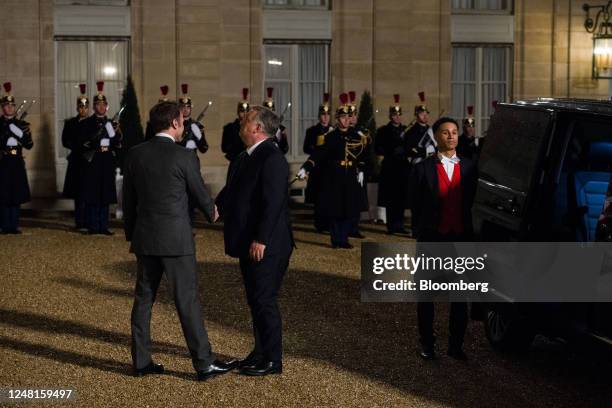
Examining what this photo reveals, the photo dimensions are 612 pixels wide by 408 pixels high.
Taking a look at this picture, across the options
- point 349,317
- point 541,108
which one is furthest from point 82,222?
point 541,108

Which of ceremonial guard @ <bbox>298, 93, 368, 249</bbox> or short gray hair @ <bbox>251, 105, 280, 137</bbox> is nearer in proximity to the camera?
short gray hair @ <bbox>251, 105, 280, 137</bbox>

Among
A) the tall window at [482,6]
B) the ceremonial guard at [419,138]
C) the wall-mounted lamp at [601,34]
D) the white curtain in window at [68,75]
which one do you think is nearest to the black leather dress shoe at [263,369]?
the ceremonial guard at [419,138]

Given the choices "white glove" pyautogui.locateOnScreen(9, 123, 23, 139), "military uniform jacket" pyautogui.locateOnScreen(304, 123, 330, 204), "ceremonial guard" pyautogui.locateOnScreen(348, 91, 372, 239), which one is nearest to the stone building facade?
"military uniform jacket" pyautogui.locateOnScreen(304, 123, 330, 204)

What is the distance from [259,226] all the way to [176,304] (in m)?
0.71

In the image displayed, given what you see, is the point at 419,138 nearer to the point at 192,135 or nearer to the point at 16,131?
the point at 192,135

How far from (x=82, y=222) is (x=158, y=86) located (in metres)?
4.20

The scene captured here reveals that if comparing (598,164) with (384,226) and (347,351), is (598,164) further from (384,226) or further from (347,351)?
(384,226)

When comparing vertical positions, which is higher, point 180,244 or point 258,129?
point 258,129

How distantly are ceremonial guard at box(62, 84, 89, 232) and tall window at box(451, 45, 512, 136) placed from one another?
25.0ft

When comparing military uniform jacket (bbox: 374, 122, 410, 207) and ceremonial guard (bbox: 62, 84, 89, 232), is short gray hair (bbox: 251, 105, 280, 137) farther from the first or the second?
military uniform jacket (bbox: 374, 122, 410, 207)

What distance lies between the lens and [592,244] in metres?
8.62

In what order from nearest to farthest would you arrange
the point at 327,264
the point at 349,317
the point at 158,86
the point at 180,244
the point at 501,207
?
the point at 180,244
the point at 501,207
the point at 349,317
the point at 327,264
the point at 158,86

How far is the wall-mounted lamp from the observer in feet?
78.6

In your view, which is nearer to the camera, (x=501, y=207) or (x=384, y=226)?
(x=501, y=207)
